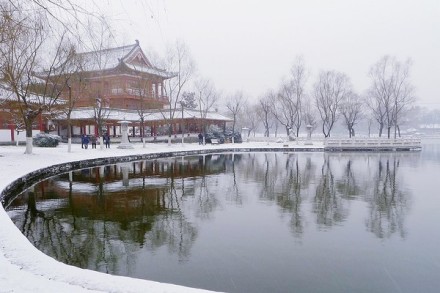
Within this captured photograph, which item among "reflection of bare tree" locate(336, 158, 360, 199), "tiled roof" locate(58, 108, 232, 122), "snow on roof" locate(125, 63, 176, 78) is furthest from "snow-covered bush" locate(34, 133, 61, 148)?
"reflection of bare tree" locate(336, 158, 360, 199)

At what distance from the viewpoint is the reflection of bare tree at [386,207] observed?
27.1ft

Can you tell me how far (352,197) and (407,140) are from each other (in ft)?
90.4

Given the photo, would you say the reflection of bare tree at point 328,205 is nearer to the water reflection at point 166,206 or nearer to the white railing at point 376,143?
the water reflection at point 166,206

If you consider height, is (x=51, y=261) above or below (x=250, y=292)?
above

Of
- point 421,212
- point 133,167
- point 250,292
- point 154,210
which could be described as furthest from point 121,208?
point 133,167

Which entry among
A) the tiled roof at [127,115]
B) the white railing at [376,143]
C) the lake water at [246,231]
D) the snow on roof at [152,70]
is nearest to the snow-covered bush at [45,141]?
the tiled roof at [127,115]

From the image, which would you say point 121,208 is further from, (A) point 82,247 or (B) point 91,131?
(B) point 91,131

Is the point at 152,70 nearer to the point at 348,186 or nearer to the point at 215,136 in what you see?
the point at 215,136

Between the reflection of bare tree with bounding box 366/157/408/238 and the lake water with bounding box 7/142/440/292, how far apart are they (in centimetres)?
3

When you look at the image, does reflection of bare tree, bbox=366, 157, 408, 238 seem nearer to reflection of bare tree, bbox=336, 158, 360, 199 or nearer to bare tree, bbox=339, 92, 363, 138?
reflection of bare tree, bbox=336, 158, 360, 199

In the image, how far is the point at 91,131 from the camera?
1542 inches

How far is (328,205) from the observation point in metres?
10.6

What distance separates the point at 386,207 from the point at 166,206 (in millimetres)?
6391

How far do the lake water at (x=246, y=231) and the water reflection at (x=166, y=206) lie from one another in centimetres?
3
